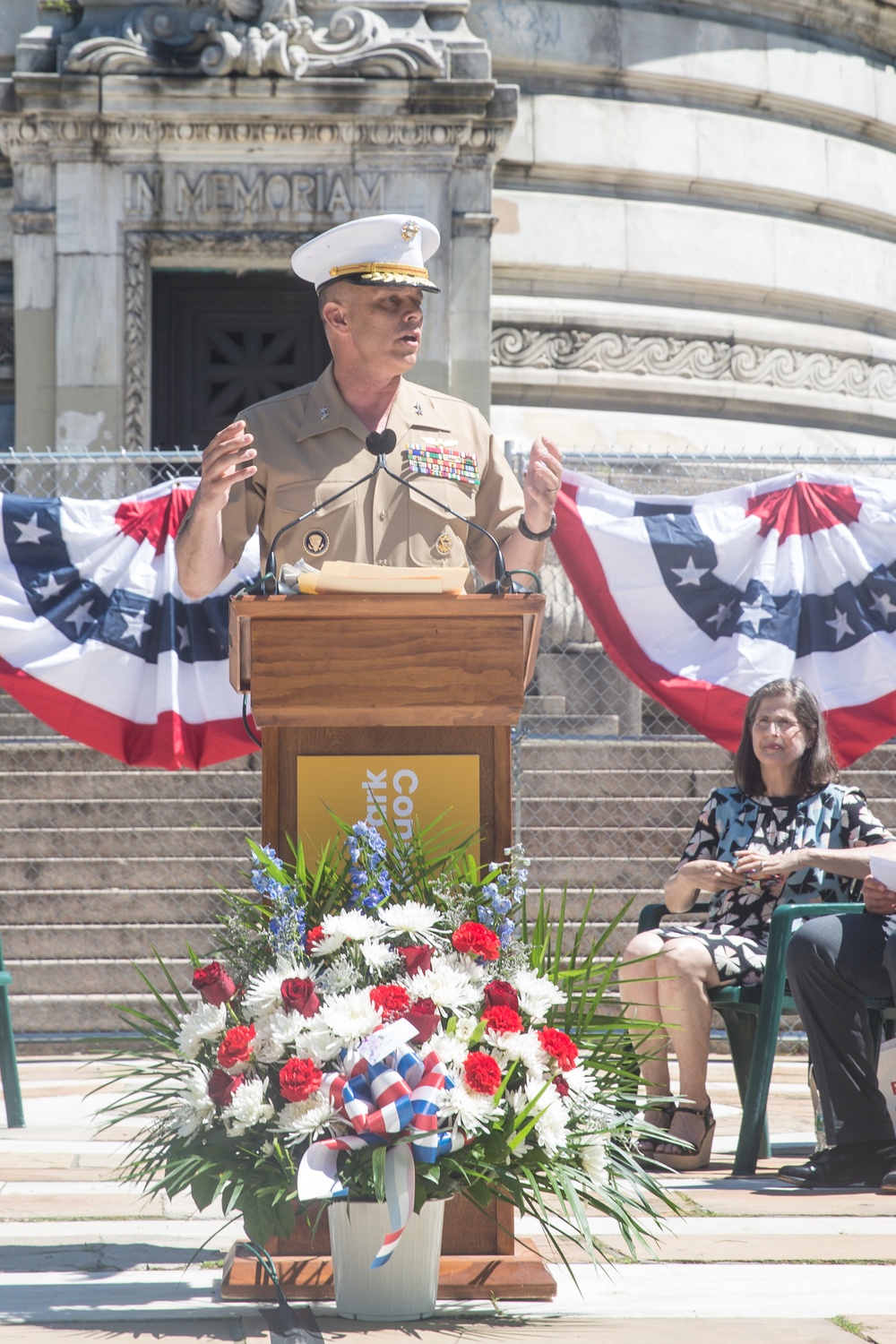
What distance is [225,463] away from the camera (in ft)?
13.1

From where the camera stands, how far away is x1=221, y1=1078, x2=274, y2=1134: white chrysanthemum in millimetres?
3527

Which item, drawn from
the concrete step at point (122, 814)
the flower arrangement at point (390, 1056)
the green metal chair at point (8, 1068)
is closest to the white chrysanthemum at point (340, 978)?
the flower arrangement at point (390, 1056)

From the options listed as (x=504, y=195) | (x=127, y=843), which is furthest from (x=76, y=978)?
(x=504, y=195)

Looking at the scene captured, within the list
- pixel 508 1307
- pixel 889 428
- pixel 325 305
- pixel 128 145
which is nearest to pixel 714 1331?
pixel 508 1307

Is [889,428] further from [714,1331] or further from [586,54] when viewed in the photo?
[714,1331]

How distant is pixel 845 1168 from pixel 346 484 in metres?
2.69

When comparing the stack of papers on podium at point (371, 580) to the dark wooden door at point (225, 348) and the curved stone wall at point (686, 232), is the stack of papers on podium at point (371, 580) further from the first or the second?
the curved stone wall at point (686, 232)

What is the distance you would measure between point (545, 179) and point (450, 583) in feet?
46.0

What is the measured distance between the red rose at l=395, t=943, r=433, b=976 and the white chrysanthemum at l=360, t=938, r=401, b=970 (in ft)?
0.08

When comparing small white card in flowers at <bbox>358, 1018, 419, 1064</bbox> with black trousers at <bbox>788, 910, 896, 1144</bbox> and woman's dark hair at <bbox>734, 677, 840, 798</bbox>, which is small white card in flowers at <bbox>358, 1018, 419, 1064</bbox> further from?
woman's dark hair at <bbox>734, 677, 840, 798</bbox>

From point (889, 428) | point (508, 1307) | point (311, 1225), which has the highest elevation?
point (889, 428)

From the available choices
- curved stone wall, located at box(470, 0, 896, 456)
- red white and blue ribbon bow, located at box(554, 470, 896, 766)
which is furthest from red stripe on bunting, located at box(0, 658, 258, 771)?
curved stone wall, located at box(470, 0, 896, 456)

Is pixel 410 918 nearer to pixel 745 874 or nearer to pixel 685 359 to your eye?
pixel 745 874

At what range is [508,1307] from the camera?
12.2 feet
